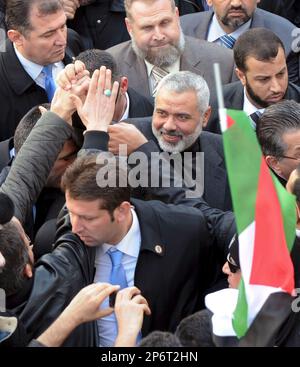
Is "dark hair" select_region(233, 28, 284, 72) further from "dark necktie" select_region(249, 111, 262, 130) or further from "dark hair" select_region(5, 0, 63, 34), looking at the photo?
"dark hair" select_region(5, 0, 63, 34)

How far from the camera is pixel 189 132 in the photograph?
Answer: 5.77 m

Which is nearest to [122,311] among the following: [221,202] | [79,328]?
[79,328]


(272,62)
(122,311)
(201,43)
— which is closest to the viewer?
(122,311)

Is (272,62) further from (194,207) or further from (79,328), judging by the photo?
(79,328)

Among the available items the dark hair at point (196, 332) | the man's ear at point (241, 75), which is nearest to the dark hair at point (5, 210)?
the dark hair at point (196, 332)

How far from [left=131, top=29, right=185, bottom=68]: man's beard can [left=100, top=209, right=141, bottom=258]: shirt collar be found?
222 cm

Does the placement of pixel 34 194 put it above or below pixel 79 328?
above

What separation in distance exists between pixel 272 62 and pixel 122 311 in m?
2.63

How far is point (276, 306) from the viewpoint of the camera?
397 centimetres

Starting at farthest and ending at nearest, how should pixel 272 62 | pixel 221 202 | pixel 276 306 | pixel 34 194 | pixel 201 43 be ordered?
1. pixel 201 43
2. pixel 272 62
3. pixel 221 202
4. pixel 34 194
5. pixel 276 306

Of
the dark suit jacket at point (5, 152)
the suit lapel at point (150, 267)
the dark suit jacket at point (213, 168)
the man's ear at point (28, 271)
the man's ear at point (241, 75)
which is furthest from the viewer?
the man's ear at point (241, 75)

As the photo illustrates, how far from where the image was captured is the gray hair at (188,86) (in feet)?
19.1

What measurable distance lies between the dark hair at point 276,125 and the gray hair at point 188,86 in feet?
1.04

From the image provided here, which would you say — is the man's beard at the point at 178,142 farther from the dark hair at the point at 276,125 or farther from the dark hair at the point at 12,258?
the dark hair at the point at 12,258
